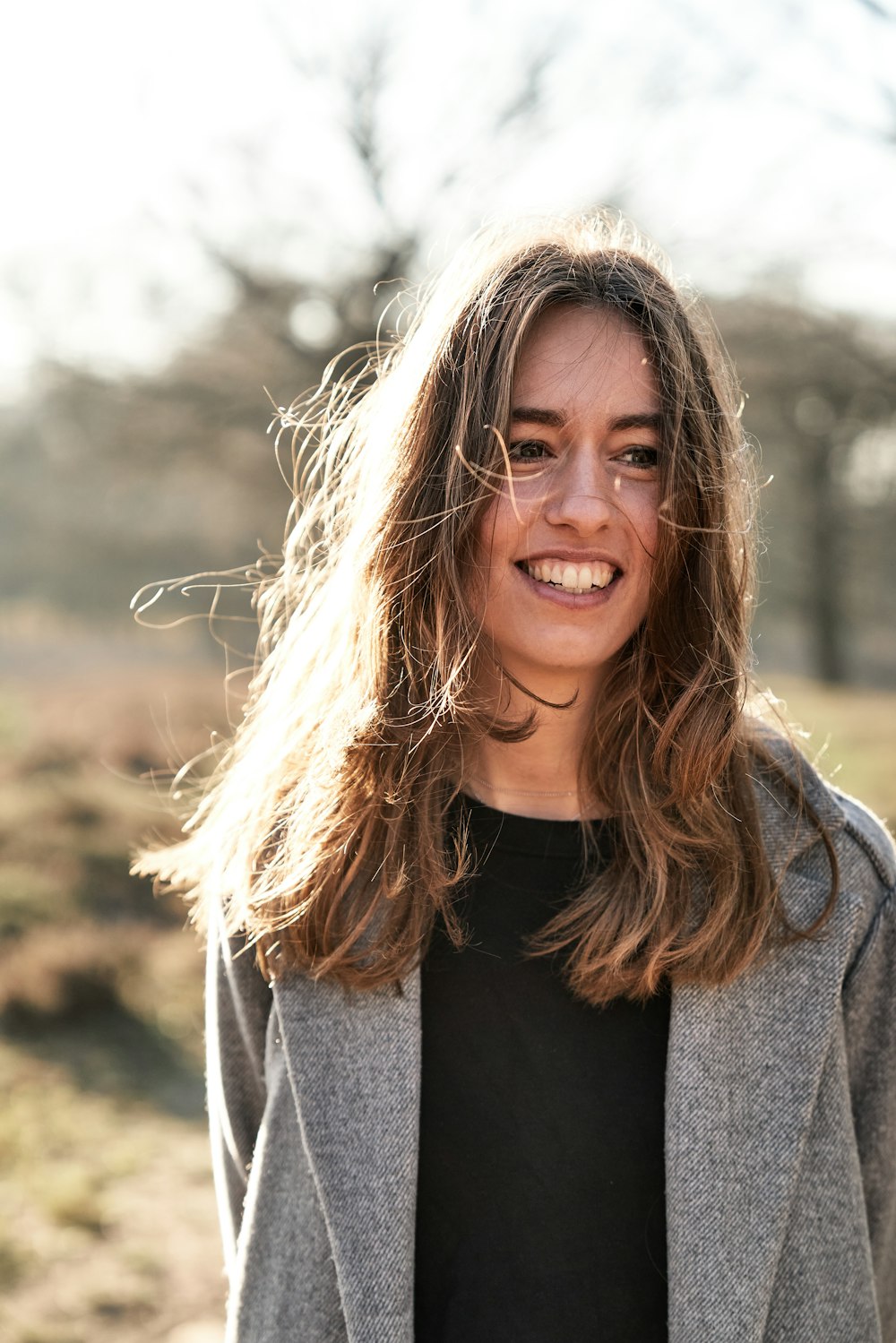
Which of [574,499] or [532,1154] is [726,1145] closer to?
[532,1154]

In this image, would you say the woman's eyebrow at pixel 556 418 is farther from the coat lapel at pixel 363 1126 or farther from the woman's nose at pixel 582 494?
the coat lapel at pixel 363 1126

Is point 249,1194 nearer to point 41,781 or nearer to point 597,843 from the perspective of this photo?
point 597,843

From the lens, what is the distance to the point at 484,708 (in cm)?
194

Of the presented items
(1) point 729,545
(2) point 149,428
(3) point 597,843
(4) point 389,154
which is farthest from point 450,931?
(2) point 149,428

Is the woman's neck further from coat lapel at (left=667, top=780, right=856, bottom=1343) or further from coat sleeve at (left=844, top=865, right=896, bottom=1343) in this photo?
coat sleeve at (left=844, top=865, right=896, bottom=1343)

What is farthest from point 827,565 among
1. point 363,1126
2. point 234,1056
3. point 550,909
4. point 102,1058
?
point 363,1126

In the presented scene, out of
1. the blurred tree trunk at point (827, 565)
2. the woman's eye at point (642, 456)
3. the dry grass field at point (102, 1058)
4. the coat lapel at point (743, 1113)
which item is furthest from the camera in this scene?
the blurred tree trunk at point (827, 565)

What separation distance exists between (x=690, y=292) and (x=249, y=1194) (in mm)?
1730

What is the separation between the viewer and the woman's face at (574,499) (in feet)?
5.82

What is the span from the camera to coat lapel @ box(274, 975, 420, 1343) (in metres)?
1.66

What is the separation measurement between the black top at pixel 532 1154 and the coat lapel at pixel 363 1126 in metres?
0.05

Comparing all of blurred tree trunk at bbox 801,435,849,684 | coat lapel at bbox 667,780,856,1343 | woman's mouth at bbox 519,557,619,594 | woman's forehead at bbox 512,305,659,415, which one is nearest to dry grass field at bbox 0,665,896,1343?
coat lapel at bbox 667,780,856,1343

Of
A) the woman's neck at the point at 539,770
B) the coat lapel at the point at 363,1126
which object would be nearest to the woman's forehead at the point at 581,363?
the woman's neck at the point at 539,770

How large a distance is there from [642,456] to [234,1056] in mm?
1234
